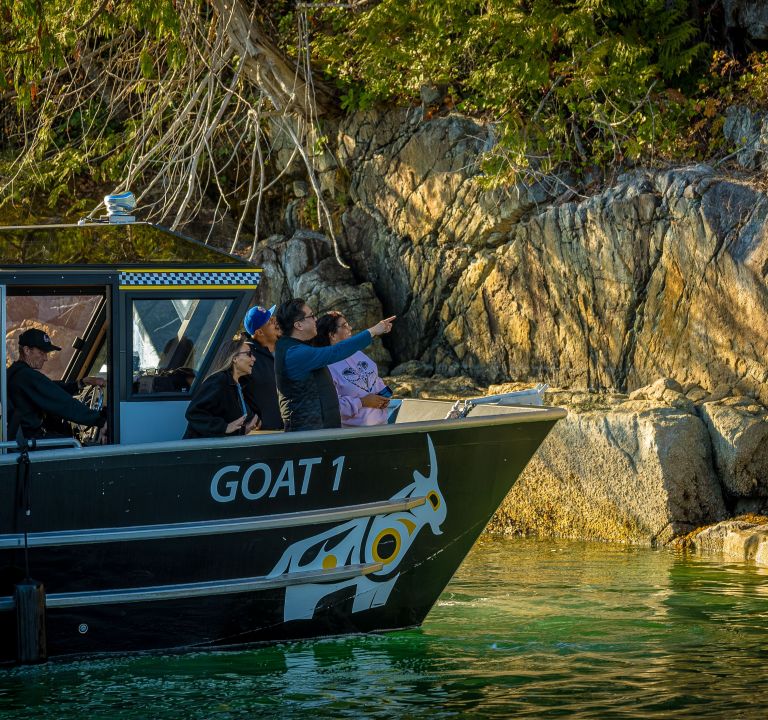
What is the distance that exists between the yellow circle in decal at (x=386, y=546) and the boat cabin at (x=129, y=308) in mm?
1338

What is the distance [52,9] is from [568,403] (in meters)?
7.51

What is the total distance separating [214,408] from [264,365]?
63 centimetres

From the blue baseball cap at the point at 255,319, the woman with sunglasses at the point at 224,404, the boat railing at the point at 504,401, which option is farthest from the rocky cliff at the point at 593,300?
the woman with sunglasses at the point at 224,404

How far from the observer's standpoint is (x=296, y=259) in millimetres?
15289

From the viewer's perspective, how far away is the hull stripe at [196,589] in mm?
7082

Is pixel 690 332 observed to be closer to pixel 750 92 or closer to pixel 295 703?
pixel 750 92

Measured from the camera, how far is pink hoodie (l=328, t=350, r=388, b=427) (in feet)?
26.7

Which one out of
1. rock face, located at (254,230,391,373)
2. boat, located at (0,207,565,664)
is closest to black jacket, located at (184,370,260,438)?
boat, located at (0,207,565,664)

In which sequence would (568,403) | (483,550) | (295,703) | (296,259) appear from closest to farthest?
(295,703)
(483,550)
(568,403)
(296,259)

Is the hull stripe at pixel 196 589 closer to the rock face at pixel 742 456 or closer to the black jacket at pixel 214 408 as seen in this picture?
the black jacket at pixel 214 408

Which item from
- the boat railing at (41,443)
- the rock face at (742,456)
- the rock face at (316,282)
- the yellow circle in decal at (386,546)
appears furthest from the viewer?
the rock face at (316,282)

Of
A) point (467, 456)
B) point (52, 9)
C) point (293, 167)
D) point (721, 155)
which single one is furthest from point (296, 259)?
point (467, 456)

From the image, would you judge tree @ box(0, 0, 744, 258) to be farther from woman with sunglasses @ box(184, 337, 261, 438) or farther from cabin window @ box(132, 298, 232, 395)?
woman with sunglasses @ box(184, 337, 261, 438)

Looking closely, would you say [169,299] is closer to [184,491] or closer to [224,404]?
[224,404]
